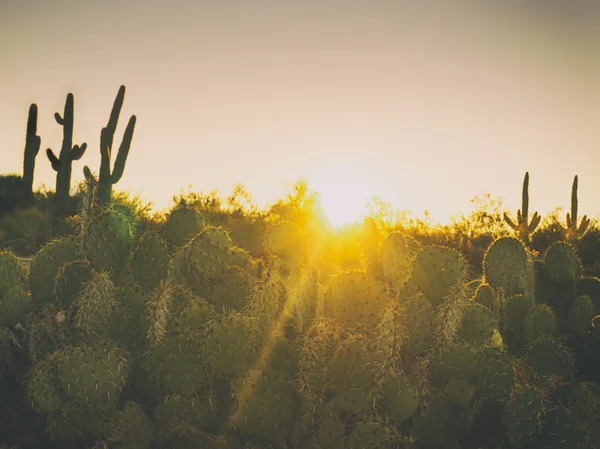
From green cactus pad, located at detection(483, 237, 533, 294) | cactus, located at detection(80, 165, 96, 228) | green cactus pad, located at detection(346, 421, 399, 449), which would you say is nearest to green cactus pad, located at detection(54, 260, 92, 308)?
cactus, located at detection(80, 165, 96, 228)

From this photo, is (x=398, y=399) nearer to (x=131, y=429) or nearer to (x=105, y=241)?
(x=131, y=429)

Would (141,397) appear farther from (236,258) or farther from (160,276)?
(236,258)

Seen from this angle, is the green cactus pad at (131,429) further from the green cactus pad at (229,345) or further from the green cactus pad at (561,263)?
the green cactus pad at (561,263)

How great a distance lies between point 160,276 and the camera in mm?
4488

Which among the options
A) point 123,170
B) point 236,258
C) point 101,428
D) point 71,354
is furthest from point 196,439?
point 123,170

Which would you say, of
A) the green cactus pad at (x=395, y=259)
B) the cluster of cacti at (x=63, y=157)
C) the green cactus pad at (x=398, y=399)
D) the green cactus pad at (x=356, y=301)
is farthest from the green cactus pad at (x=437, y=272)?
the cluster of cacti at (x=63, y=157)

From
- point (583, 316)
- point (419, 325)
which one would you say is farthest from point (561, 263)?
point (419, 325)

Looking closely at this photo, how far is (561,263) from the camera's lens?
6758 mm

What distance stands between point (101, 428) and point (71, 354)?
20.7 inches

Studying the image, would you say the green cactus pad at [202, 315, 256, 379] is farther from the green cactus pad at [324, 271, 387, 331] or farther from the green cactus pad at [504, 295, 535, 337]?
the green cactus pad at [504, 295, 535, 337]

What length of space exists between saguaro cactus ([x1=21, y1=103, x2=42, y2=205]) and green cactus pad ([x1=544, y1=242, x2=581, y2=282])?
1444 cm

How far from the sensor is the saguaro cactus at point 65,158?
16125mm

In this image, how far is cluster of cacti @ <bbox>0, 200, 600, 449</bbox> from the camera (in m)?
3.83

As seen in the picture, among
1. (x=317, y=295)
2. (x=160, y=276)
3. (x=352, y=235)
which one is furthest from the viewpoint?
(x=352, y=235)
